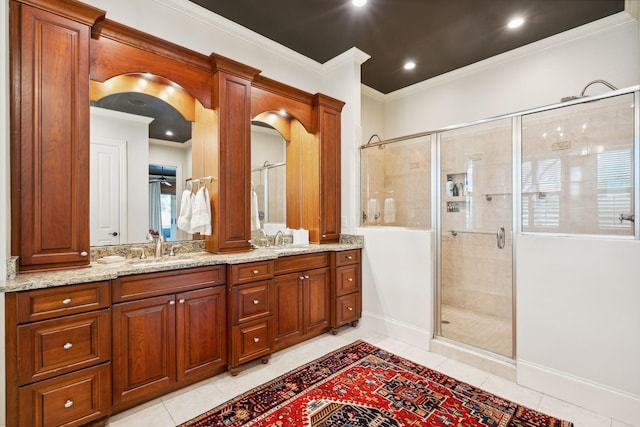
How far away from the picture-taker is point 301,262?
2.93 m

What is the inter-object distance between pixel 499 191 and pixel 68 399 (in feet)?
11.8

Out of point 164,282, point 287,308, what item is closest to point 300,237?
point 287,308

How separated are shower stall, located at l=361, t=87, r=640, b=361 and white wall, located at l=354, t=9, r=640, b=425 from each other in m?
0.16

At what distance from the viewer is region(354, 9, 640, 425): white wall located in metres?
1.90

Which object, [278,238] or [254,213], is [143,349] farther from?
[278,238]

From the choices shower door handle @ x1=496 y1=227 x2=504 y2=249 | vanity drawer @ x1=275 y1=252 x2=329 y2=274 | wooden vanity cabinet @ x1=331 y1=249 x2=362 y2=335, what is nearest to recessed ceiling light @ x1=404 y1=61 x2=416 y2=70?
shower door handle @ x1=496 y1=227 x2=504 y2=249

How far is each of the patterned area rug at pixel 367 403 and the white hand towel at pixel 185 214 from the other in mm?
1465

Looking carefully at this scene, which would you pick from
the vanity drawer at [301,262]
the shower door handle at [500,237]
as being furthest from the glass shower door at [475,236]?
the vanity drawer at [301,262]

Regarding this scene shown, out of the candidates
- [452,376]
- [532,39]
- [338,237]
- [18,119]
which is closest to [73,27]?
[18,119]

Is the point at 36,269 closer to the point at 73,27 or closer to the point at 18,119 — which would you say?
the point at 18,119

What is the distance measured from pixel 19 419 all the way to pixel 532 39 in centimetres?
510

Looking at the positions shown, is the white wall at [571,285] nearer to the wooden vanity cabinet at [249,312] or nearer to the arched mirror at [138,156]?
the wooden vanity cabinet at [249,312]

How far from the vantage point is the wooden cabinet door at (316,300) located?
9.73 feet

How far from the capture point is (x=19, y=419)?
5.00 ft
